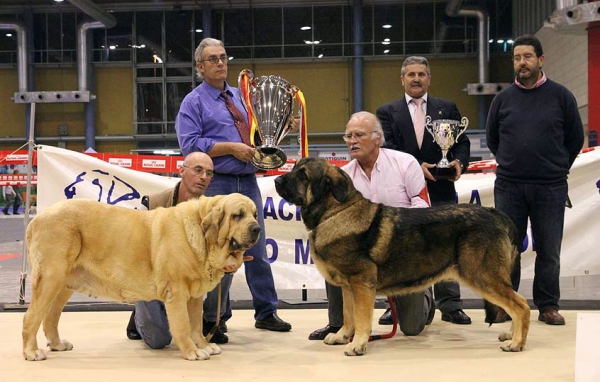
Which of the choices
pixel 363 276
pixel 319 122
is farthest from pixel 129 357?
pixel 319 122

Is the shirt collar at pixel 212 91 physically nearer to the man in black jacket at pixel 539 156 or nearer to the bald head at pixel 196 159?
the bald head at pixel 196 159

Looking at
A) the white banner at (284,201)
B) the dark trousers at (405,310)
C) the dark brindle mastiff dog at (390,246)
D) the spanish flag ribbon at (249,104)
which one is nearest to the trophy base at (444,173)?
the dark brindle mastiff dog at (390,246)

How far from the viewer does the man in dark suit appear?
5.06m

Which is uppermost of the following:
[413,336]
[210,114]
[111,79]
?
[111,79]

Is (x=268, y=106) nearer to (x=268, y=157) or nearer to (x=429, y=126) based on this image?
(x=268, y=157)

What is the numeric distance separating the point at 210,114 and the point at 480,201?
3.00 meters

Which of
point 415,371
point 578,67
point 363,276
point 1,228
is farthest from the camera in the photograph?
point 578,67

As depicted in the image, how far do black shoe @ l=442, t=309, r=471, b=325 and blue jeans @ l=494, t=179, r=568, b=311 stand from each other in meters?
0.46

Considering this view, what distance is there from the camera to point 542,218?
4852 mm

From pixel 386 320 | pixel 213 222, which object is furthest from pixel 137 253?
pixel 386 320

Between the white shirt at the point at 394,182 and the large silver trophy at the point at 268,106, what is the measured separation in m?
0.70

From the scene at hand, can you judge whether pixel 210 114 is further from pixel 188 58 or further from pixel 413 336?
pixel 188 58

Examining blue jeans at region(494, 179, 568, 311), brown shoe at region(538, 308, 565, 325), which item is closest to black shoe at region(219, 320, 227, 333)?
blue jeans at region(494, 179, 568, 311)

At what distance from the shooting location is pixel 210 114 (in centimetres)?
466
